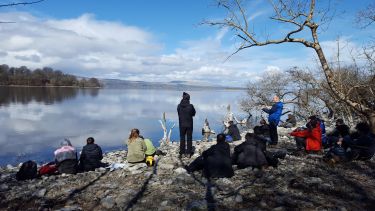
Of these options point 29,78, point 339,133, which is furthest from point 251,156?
point 29,78

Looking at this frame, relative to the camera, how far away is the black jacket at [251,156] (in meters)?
9.39

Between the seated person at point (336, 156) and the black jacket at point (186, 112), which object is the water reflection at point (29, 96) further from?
the seated person at point (336, 156)

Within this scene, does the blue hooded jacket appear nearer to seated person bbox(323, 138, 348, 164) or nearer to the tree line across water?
seated person bbox(323, 138, 348, 164)

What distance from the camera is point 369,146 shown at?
32.5ft

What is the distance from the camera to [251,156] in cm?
945

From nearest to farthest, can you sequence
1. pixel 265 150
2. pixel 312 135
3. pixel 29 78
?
pixel 265 150 < pixel 312 135 < pixel 29 78

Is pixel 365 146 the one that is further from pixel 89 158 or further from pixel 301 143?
pixel 89 158

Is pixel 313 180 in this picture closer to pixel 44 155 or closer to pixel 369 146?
pixel 369 146

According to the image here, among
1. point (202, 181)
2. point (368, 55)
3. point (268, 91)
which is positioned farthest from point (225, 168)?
point (268, 91)

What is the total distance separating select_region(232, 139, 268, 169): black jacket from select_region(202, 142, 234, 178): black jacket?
2.58 feet

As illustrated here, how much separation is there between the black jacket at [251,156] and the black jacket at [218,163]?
2.58 ft

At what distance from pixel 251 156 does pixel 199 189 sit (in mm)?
2307

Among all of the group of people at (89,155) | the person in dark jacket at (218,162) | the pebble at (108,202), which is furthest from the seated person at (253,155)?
the pebble at (108,202)

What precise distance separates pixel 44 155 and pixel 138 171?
13.3 m
